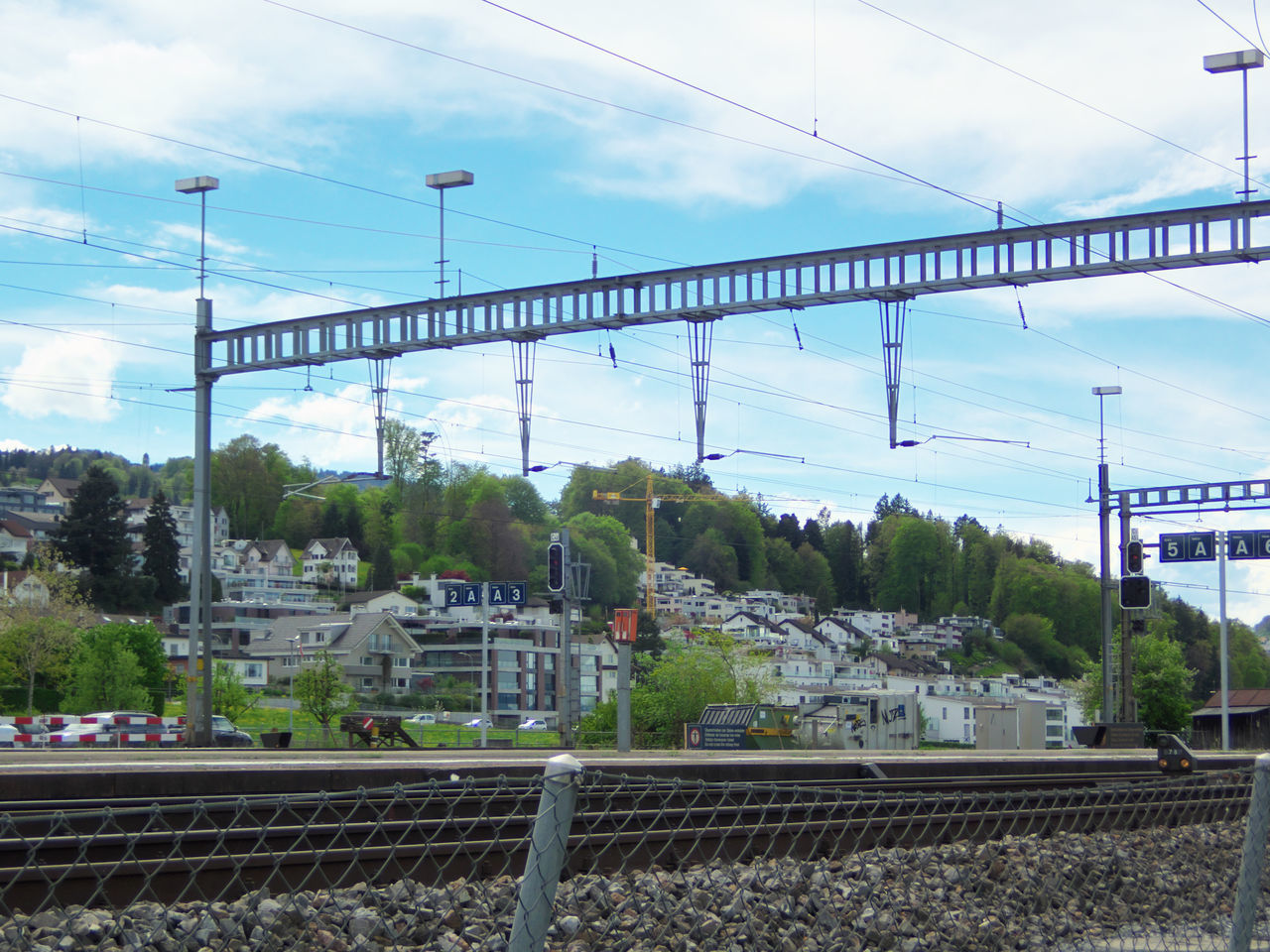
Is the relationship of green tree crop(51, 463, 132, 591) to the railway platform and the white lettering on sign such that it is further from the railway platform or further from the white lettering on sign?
the railway platform

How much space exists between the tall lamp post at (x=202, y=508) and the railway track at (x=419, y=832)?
20.2m

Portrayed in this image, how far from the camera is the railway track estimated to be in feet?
18.1

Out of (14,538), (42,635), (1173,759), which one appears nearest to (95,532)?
(42,635)

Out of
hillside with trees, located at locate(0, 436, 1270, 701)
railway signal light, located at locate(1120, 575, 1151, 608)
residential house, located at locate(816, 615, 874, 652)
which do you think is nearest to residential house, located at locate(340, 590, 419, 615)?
hillside with trees, located at locate(0, 436, 1270, 701)

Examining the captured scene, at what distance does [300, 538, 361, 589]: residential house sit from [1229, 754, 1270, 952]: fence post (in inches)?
5730

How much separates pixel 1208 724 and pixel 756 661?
26.8 meters

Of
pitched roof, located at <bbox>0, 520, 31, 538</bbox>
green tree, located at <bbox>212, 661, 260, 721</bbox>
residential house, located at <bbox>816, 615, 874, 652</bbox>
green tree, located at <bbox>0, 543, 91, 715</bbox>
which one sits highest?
pitched roof, located at <bbox>0, 520, 31, 538</bbox>

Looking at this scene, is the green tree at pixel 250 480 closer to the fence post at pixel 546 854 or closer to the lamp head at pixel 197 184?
the lamp head at pixel 197 184

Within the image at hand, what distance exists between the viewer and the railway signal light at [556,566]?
29797 millimetres

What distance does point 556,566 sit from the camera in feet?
98.2

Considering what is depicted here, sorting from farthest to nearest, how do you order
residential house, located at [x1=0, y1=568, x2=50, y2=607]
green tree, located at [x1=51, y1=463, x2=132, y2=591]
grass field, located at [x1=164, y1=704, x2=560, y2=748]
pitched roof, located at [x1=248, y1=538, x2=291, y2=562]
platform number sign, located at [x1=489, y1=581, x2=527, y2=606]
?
1. pitched roof, located at [x1=248, y1=538, x2=291, y2=562]
2. green tree, located at [x1=51, y1=463, x2=132, y2=591]
3. residential house, located at [x1=0, y1=568, x2=50, y2=607]
4. grass field, located at [x1=164, y1=704, x2=560, y2=748]
5. platform number sign, located at [x1=489, y1=581, x2=527, y2=606]

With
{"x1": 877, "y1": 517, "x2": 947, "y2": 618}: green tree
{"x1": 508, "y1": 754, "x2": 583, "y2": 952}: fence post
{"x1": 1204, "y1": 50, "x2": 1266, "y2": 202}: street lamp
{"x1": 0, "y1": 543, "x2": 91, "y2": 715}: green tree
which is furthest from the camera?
{"x1": 877, "y1": 517, "x2": 947, "y2": 618}: green tree

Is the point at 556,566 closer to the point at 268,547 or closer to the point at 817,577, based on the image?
the point at 268,547

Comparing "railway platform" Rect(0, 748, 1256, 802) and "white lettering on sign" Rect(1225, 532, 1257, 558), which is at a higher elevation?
"white lettering on sign" Rect(1225, 532, 1257, 558)
